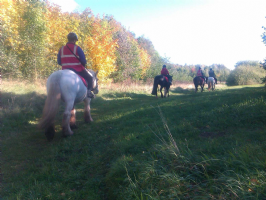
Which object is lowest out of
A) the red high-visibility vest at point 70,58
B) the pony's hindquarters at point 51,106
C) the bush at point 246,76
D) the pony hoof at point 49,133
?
the pony hoof at point 49,133

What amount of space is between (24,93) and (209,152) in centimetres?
918

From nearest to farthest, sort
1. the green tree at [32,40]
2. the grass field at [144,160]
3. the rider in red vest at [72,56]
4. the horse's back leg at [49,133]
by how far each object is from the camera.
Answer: the grass field at [144,160], the horse's back leg at [49,133], the rider in red vest at [72,56], the green tree at [32,40]

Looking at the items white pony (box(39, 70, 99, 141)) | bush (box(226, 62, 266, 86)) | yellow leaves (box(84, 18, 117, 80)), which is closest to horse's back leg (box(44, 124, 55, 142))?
white pony (box(39, 70, 99, 141))

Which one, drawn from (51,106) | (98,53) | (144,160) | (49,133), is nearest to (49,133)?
(49,133)

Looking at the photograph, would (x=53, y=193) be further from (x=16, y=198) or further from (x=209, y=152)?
(x=209, y=152)

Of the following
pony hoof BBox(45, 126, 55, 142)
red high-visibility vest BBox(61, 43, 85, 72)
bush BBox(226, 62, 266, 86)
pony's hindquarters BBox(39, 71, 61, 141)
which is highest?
bush BBox(226, 62, 266, 86)

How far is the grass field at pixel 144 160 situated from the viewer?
216 centimetres

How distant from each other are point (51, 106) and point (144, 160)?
2893 millimetres

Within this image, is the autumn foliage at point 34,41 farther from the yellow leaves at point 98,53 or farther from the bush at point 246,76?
the bush at point 246,76

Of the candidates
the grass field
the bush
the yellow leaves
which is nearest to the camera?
the grass field

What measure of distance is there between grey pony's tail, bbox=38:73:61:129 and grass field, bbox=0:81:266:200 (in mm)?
594

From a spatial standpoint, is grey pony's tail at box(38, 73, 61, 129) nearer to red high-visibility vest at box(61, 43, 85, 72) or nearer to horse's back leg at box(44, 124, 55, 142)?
horse's back leg at box(44, 124, 55, 142)

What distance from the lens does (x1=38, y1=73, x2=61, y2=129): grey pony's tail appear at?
454cm

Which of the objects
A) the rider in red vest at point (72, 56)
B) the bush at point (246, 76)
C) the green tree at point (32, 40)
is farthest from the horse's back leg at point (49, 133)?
the bush at point (246, 76)
